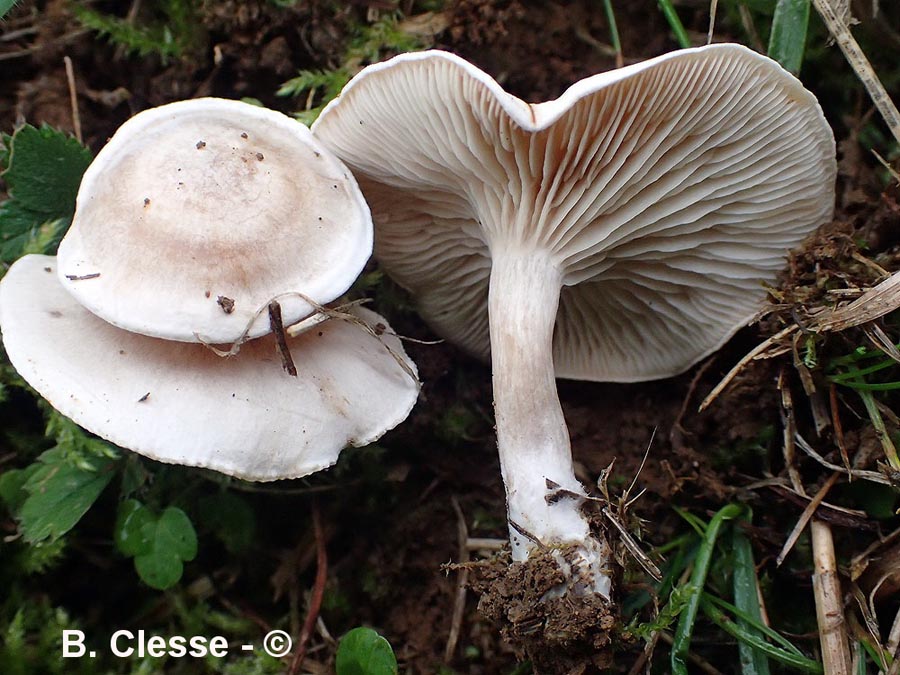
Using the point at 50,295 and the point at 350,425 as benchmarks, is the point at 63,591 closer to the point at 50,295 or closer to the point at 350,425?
the point at 50,295

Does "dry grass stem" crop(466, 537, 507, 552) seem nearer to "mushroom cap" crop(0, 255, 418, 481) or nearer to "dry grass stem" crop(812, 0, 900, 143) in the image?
"mushroom cap" crop(0, 255, 418, 481)

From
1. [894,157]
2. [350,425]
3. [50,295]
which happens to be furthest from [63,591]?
[894,157]

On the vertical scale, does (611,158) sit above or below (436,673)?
above

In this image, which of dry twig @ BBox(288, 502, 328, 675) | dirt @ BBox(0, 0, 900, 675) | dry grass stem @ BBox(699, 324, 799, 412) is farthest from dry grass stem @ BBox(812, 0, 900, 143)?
dry twig @ BBox(288, 502, 328, 675)

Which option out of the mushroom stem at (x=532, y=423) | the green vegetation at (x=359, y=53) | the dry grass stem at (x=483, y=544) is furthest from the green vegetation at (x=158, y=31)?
the dry grass stem at (x=483, y=544)

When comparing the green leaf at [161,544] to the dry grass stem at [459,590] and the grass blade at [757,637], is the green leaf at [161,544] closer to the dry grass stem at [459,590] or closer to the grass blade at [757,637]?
the dry grass stem at [459,590]

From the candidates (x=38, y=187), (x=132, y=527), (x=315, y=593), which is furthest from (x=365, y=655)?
(x=38, y=187)
